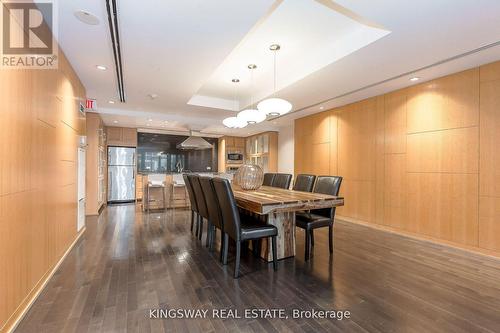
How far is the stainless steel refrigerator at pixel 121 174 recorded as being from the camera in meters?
7.18

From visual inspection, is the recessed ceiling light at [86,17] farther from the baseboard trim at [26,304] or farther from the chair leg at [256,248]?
the chair leg at [256,248]

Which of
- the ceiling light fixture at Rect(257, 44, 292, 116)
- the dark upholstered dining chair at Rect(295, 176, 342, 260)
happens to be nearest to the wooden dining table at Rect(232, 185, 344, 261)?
the dark upholstered dining chair at Rect(295, 176, 342, 260)

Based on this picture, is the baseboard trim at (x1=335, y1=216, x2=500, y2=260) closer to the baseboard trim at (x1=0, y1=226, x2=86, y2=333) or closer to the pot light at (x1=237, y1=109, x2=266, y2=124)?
the pot light at (x1=237, y1=109, x2=266, y2=124)

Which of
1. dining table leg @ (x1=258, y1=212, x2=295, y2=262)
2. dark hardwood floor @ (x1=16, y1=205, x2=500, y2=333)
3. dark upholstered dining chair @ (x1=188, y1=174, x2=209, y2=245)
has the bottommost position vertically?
dark hardwood floor @ (x1=16, y1=205, x2=500, y2=333)

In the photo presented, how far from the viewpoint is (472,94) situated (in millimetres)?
3234

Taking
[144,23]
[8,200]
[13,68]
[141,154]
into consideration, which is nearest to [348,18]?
[144,23]

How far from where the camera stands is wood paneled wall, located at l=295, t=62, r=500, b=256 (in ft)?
10.2

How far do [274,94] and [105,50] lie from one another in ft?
8.72

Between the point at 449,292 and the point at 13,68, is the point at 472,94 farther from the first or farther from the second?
the point at 13,68

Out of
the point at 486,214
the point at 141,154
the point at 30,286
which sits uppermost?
the point at 141,154

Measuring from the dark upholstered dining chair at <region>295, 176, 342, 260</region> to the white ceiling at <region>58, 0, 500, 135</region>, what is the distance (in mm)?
1562

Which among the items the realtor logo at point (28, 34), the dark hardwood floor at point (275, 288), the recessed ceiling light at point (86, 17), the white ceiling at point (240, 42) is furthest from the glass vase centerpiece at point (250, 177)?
the realtor logo at point (28, 34)

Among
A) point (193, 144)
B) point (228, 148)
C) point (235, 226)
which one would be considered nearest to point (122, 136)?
point (193, 144)

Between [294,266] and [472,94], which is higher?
[472,94]
